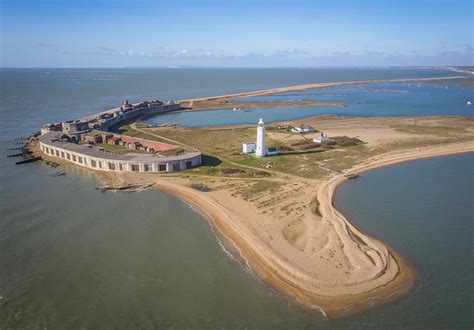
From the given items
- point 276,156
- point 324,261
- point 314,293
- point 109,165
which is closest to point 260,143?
point 276,156

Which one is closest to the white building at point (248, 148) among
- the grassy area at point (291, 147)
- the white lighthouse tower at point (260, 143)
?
the grassy area at point (291, 147)

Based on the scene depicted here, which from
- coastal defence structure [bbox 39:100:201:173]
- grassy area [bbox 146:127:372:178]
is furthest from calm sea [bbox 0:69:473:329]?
grassy area [bbox 146:127:372:178]

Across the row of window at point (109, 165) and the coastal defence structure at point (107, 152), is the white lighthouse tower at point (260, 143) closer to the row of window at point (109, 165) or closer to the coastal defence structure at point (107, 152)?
the coastal defence structure at point (107, 152)

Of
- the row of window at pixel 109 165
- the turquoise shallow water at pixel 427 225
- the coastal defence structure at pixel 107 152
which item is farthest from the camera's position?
the coastal defence structure at pixel 107 152

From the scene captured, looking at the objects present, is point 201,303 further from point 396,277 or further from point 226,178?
point 226,178

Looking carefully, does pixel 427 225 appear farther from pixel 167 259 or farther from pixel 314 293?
pixel 167 259
